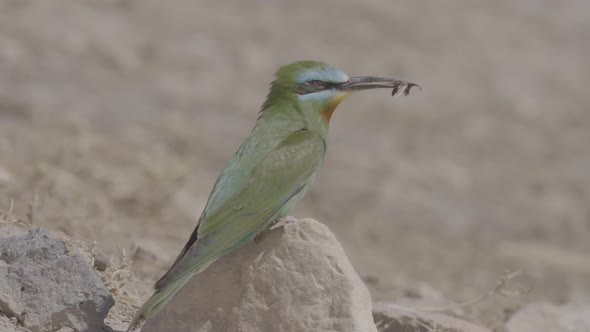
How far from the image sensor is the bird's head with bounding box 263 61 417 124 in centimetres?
407

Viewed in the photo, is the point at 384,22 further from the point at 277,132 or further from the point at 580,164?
the point at 277,132

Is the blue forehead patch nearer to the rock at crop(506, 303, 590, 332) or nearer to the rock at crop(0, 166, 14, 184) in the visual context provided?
the rock at crop(506, 303, 590, 332)

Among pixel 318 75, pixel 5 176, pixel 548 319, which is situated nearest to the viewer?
pixel 318 75

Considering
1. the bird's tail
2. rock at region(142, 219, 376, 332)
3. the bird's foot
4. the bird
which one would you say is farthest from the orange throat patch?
the bird's tail

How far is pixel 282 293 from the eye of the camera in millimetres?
3406

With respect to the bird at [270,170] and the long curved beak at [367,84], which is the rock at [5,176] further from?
the long curved beak at [367,84]

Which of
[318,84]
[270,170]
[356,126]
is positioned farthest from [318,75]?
[356,126]

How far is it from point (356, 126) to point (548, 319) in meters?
4.04

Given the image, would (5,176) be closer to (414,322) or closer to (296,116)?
(296,116)

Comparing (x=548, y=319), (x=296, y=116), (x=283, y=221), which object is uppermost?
(x=296, y=116)

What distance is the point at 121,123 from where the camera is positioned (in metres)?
7.82

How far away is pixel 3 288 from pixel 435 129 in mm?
5679

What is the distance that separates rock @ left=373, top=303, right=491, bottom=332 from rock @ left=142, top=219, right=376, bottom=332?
25.0 inches

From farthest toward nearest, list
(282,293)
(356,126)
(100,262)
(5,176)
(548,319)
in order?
(356,126)
(5,176)
(548,319)
(100,262)
(282,293)
